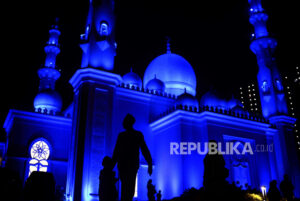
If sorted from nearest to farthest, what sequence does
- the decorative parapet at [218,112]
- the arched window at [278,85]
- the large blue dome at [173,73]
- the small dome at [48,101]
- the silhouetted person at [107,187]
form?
the silhouetted person at [107,187] → the decorative parapet at [218,112] → the small dome at [48,101] → the arched window at [278,85] → the large blue dome at [173,73]

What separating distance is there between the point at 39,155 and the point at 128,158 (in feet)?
50.4

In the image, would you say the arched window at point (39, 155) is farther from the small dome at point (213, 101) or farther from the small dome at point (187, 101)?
the small dome at point (213, 101)

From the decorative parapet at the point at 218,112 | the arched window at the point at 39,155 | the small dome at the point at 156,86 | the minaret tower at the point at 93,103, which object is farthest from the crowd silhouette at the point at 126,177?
the small dome at the point at 156,86

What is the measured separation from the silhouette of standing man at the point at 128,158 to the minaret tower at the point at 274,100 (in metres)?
18.5

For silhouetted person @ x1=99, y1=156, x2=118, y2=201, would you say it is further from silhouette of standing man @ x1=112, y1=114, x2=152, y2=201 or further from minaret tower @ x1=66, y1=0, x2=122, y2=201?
minaret tower @ x1=66, y1=0, x2=122, y2=201

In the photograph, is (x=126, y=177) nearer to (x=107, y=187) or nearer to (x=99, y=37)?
(x=107, y=187)

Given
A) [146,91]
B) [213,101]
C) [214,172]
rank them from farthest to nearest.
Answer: [213,101], [146,91], [214,172]

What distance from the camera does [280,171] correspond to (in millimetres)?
22516

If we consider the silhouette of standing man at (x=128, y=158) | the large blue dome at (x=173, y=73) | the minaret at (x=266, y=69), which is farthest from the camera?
the large blue dome at (x=173, y=73)

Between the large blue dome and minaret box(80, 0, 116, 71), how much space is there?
646cm

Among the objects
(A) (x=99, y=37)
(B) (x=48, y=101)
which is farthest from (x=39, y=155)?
(A) (x=99, y=37)

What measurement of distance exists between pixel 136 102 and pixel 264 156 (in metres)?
9.37

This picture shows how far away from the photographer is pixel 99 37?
19547 millimetres

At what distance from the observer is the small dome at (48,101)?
74.4ft
